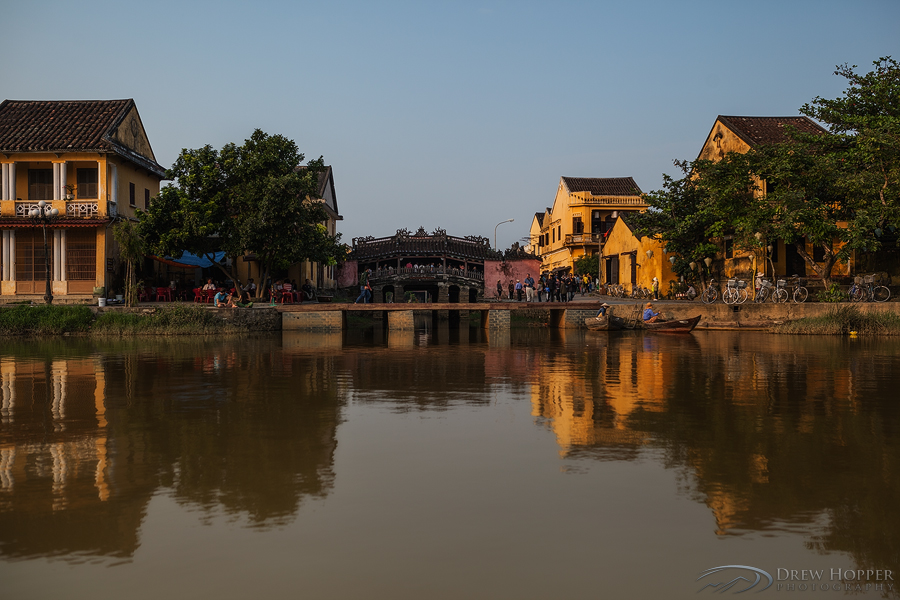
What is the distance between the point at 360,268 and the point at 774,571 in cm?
4335

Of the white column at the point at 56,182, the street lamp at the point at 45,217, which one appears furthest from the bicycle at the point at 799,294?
the white column at the point at 56,182

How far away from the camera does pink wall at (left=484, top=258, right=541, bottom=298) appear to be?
4634 cm

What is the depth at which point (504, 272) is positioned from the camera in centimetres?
4634

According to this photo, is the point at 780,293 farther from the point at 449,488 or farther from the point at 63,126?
the point at 63,126

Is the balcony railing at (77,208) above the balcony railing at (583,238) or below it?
below

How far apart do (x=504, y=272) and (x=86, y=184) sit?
84.0 ft

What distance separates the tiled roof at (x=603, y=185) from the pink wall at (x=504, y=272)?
31.3 ft

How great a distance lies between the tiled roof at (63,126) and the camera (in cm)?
2709

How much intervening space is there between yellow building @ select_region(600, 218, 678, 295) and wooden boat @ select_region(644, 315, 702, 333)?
7831mm

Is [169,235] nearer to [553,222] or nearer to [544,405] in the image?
[544,405]

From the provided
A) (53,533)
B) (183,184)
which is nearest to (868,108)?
(183,184)

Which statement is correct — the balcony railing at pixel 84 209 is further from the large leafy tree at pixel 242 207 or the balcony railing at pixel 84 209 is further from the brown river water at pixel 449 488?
the brown river water at pixel 449 488

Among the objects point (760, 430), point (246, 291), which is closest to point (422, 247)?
point (246, 291)

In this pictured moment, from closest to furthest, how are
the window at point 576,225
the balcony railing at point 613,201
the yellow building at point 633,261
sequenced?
1. the yellow building at point 633,261
2. the balcony railing at point 613,201
3. the window at point 576,225
